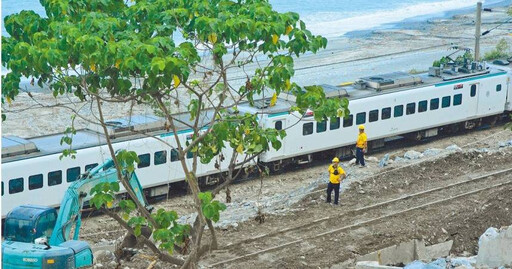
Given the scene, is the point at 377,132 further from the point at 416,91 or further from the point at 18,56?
the point at 18,56

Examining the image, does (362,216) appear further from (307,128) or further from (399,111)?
(399,111)

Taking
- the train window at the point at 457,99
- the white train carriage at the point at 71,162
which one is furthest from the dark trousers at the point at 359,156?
the train window at the point at 457,99

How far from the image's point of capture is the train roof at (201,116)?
23.9 m

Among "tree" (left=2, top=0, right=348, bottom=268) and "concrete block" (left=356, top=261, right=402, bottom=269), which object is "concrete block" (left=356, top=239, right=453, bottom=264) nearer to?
"concrete block" (left=356, top=261, right=402, bottom=269)

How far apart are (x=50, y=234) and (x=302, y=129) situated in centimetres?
1194

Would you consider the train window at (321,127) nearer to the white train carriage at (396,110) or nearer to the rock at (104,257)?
the white train carriage at (396,110)

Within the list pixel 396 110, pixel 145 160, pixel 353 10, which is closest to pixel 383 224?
pixel 145 160

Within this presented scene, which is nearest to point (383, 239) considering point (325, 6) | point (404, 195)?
point (404, 195)

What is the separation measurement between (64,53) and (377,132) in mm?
18724

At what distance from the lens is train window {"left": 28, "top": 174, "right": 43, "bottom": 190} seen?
2367 centimetres

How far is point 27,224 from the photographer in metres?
18.0

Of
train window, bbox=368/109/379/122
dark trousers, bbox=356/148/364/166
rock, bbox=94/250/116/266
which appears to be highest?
train window, bbox=368/109/379/122

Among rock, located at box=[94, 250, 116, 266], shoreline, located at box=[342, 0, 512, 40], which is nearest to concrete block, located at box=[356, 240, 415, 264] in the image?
rock, located at box=[94, 250, 116, 266]

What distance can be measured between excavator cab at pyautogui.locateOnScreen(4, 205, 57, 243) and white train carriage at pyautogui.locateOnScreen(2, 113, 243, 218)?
12.4ft
